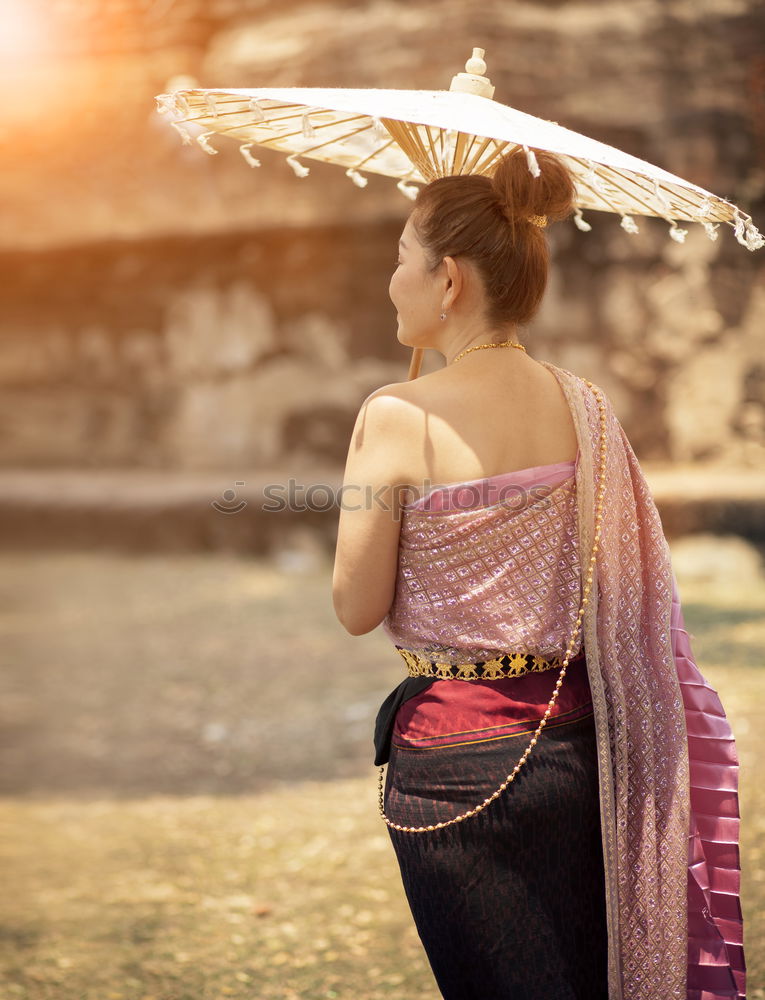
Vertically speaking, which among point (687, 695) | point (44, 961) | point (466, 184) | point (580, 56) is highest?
point (580, 56)

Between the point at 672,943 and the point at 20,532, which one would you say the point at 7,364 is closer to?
the point at 20,532

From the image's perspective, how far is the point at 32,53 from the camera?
827cm

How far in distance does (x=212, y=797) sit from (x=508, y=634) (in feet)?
8.44

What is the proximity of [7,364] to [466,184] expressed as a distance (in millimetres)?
8703

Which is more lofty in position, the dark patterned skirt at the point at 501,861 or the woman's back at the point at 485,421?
the woman's back at the point at 485,421

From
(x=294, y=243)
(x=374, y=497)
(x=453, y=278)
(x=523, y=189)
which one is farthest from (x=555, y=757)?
(x=294, y=243)

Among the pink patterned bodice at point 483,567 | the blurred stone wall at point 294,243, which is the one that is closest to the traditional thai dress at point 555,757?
the pink patterned bodice at point 483,567

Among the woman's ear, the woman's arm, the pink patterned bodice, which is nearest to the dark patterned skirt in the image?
the pink patterned bodice

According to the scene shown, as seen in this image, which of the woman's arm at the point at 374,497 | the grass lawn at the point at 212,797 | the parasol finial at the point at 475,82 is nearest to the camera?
the woman's arm at the point at 374,497

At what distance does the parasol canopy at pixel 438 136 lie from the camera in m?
1.44

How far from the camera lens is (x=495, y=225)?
1424mm

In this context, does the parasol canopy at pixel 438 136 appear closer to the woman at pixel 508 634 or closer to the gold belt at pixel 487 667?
the woman at pixel 508 634

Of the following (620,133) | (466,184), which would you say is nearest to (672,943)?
(466,184)

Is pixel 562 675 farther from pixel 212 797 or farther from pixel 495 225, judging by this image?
pixel 212 797
